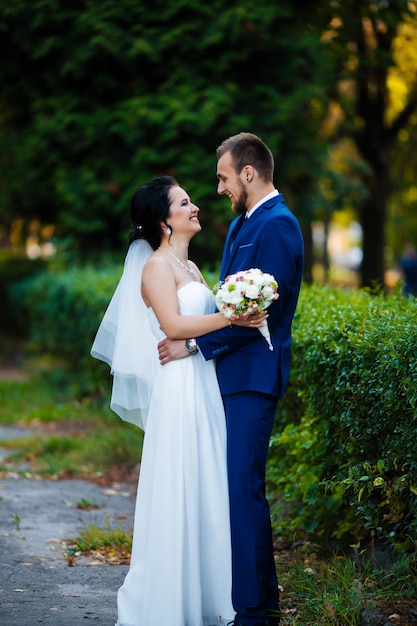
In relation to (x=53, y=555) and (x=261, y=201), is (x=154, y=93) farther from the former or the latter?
(x=261, y=201)

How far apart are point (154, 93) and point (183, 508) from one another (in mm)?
11994

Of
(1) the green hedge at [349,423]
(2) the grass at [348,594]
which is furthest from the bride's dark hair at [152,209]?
(2) the grass at [348,594]

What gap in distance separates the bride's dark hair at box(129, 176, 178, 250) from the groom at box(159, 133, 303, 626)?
37 cm

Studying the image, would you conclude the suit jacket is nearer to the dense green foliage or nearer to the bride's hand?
the bride's hand

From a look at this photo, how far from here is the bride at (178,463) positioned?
4.50 meters

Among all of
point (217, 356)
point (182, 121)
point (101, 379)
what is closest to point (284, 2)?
point (182, 121)

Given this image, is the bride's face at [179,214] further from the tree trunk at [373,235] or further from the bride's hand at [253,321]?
the tree trunk at [373,235]

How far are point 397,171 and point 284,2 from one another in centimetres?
1132

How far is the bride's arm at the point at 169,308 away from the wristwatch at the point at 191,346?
0.04m

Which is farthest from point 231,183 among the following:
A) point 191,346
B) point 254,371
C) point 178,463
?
point 178,463

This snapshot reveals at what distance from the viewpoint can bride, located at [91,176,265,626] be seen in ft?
14.8

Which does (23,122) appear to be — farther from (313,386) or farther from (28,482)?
(313,386)

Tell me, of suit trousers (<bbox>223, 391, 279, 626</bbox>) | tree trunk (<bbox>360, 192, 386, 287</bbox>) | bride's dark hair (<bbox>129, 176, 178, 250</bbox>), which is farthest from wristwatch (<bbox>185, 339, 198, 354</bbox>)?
tree trunk (<bbox>360, 192, 386, 287</bbox>)

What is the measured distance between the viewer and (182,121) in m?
14.6
